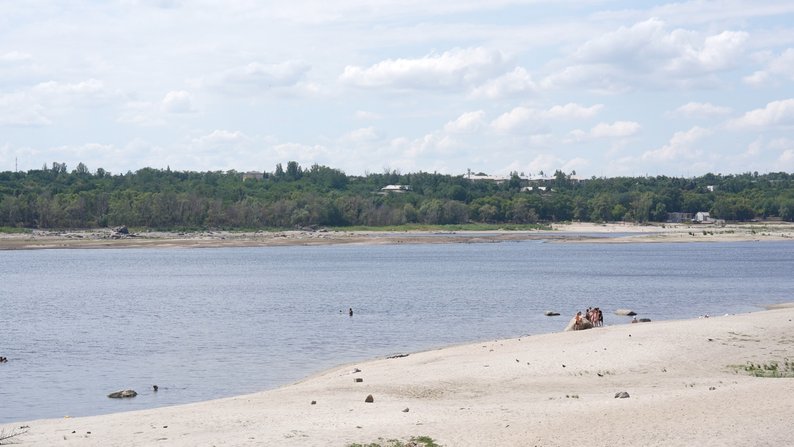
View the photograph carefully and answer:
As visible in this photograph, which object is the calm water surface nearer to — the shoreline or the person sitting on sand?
the person sitting on sand

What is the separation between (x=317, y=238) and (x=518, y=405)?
145280 millimetres

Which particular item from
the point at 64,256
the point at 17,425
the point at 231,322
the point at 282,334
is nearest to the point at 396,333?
the point at 282,334

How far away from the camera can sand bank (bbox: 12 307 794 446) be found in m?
17.6

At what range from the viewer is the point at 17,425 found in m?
21.1

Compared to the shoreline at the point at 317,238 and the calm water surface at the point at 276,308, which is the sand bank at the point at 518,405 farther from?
the shoreline at the point at 317,238

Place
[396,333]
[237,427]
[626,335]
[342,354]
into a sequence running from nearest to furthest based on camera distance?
[237,427], [626,335], [342,354], [396,333]

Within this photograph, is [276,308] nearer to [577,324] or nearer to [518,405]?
[577,324]

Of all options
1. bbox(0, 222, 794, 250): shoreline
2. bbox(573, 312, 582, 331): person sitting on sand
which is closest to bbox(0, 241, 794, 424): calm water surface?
bbox(573, 312, 582, 331): person sitting on sand

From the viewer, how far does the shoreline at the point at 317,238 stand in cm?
14950

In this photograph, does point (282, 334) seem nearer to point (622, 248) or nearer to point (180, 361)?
point (180, 361)

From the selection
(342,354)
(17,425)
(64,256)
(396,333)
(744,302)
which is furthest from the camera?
(64,256)

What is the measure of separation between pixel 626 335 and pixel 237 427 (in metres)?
17.1

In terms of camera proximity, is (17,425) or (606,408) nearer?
(606,408)

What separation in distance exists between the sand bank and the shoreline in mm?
120573
